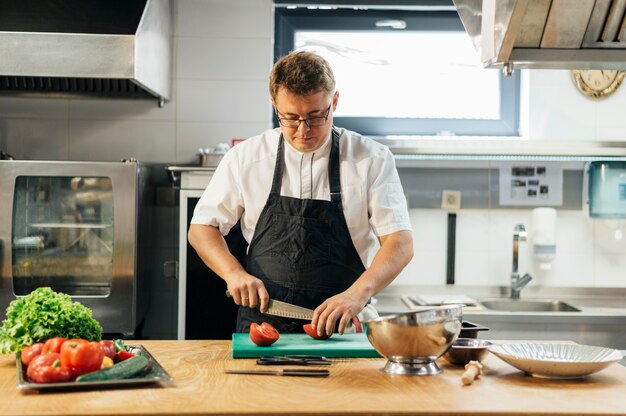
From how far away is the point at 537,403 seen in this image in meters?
1.83

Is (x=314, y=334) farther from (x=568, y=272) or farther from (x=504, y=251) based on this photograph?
(x=568, y=272)

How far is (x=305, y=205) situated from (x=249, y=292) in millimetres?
489

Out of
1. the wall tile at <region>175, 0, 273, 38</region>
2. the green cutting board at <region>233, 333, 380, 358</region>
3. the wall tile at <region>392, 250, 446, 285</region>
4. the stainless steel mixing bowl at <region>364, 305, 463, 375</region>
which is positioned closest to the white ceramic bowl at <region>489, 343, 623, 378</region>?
the stainless steel mixing bowl at <region>364, 305, 463, 375</region>

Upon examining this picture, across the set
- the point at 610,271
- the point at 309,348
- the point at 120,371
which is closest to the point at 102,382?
the point at 120,371

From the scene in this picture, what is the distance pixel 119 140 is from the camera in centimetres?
426

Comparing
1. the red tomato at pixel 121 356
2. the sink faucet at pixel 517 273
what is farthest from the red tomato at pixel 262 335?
the sink faucet at pixel 517 273

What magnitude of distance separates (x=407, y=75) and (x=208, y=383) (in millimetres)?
2767

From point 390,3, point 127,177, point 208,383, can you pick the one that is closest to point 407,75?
point 390,3

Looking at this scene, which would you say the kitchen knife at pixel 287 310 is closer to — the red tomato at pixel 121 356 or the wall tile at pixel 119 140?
the red tomato at pixel 121 356

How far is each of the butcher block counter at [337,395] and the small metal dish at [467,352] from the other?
43 mm

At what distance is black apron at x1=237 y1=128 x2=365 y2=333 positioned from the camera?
110 inches

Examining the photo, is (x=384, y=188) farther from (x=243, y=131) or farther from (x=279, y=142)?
(x=243, y=131)

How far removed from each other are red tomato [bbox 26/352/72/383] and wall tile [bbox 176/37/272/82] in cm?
255

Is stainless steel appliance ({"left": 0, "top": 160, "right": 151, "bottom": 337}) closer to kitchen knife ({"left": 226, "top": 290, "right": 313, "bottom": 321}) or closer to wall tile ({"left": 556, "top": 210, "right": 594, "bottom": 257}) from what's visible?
kitchen knife ({"left": 226, "top": 290, "right": 313, "bottom": 321})
